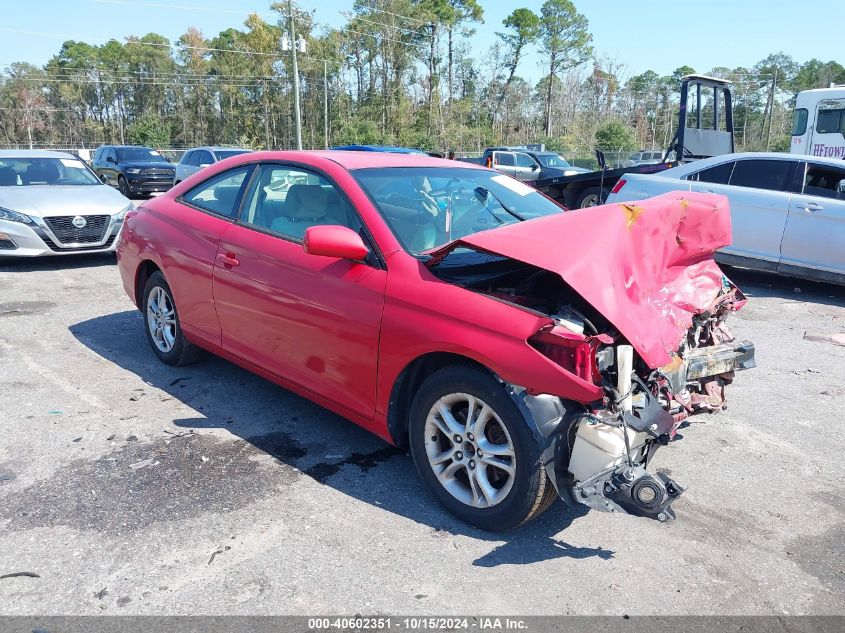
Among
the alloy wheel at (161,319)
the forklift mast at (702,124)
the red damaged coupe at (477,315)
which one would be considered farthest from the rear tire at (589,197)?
the alloy wheel at (161,319)

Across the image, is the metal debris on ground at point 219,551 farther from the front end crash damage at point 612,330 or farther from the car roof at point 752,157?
the car roof at point 752,157

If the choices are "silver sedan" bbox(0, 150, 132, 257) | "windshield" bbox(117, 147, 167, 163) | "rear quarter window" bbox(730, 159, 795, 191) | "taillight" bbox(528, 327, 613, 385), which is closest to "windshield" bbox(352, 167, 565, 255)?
"taillight" bbox(528, 327, 613, 385)

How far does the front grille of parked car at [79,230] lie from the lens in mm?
8875

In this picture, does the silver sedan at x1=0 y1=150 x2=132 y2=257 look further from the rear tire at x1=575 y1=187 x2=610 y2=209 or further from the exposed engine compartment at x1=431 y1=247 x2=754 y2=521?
the rear tire at x1=575 y1=187 x2=610 y2=209

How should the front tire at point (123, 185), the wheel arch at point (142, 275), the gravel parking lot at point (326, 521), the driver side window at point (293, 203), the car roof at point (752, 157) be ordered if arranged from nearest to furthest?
the gravel parking lot at point (326, 521)
the driver side window at point (293, 203)
the wheel arch at point (142, 275)
the car roof at point (752, 157)
the front tire at point (123, 185)

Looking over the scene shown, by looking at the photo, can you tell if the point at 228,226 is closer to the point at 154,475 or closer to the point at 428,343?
the point at 154,475

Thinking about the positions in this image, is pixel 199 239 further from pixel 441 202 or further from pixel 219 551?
pixel 219 551

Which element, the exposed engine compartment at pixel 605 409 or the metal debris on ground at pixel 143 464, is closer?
the exposed engine compartment at pixel 605 409

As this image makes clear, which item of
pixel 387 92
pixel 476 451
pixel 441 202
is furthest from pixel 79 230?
pixel 387 92

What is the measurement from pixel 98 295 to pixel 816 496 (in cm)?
739

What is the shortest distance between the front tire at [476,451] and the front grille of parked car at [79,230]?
25.0 ft

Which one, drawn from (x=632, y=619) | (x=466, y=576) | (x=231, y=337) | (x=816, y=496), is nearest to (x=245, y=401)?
(x=231, y=337)

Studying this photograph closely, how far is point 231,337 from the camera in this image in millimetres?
4371

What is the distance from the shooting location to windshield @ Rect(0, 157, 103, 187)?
9.52 m
